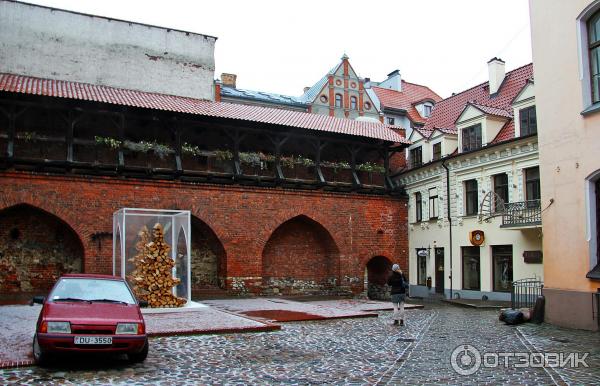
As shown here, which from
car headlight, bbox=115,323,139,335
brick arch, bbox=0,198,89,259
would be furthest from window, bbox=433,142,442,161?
car headlight, bbox=115,323,139,335

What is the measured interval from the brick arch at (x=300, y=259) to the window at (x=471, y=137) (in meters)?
6.87

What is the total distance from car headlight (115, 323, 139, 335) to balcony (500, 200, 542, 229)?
14.9 metres

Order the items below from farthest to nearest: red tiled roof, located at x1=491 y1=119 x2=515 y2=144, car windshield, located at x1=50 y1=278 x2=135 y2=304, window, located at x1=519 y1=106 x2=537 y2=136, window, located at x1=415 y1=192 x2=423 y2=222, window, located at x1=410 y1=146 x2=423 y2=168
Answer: window, located at x1=410 y1=146 x2=423 y2=168 < window, located at x1=415 y1=192 x2=423 y2=222 < red tiled roof, located at x1=491 y1=119 x2=515 y2=144 < window, located at x1=519 y1=106 x2=537 y2=136 < car windshield, located at x1=50 y1=278 x2=135 y2=304

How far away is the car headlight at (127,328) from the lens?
27.3 ft

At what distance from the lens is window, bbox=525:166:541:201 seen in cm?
2044

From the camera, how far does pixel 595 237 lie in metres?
12.7

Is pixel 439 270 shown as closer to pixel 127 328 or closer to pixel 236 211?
pixel 236 211

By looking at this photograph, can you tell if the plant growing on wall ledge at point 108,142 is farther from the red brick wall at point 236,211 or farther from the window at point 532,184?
the window at point 532,184

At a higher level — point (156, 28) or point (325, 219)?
point (156, 28)

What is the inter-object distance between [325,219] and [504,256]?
7275 mm

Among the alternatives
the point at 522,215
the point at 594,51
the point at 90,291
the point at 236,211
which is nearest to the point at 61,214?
the point at 236,211

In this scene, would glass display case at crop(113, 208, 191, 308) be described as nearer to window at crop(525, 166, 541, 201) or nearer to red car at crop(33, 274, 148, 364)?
red car at crop(33, 274, 148, 364)

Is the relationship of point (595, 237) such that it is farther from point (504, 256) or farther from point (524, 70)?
point (524, 70)

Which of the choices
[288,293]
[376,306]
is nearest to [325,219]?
[288,293]
